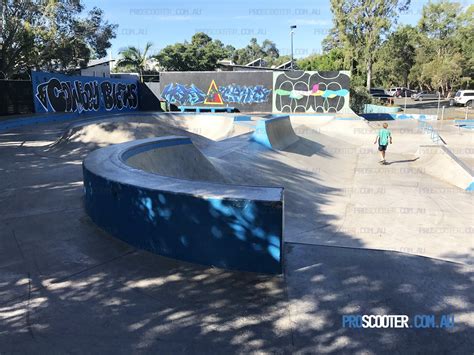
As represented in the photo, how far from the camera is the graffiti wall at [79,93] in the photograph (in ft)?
77.4

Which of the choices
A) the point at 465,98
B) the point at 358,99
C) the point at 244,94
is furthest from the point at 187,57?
the point at 465,98

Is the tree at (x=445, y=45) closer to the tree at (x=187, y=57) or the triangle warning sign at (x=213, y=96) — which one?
the tree at (x=187, y=57)

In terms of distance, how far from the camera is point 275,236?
14.1ft

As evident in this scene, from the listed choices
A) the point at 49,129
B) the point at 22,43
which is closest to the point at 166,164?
the point at 49,129

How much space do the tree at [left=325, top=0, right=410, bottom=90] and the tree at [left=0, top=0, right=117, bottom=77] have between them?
25254mm

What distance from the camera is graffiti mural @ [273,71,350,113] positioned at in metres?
31.7

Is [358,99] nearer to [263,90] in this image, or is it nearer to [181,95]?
[263,90]

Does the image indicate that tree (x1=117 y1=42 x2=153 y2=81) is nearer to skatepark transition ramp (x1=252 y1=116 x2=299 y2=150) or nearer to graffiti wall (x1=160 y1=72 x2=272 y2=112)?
graffiti wall (x1=160 y1=72 x2=272 y2=112)

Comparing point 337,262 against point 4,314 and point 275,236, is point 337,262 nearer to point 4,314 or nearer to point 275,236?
point 275,236

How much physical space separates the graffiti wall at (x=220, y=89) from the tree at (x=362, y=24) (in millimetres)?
17619

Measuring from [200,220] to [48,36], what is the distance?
32285mm

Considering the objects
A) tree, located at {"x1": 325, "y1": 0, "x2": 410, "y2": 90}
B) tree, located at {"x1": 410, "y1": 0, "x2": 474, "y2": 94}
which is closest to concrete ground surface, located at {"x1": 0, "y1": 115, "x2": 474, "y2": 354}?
tree, located at {"x1": 325, "y1": 0, "x2": 410, "y2": 90}

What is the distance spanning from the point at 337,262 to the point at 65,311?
310cm

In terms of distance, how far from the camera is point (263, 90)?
32.8 m
